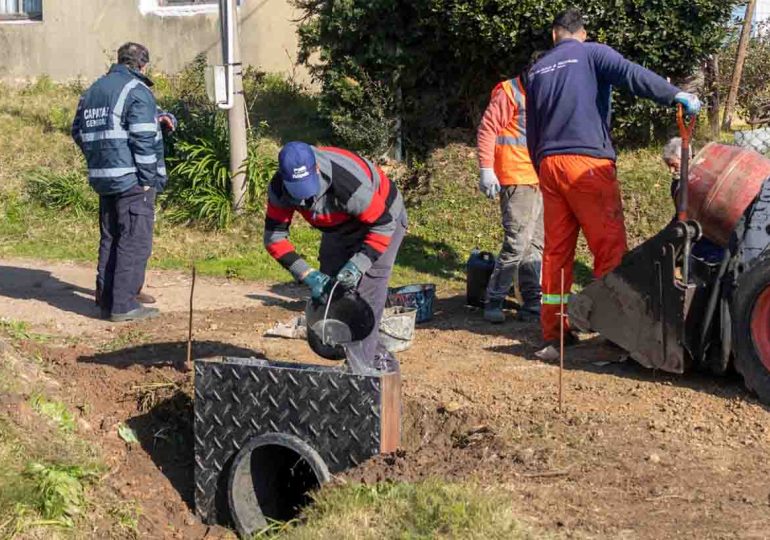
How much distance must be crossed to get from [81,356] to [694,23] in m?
6.69

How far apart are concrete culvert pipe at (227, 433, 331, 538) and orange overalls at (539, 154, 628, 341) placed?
2.08 meters

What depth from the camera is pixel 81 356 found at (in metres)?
7.65

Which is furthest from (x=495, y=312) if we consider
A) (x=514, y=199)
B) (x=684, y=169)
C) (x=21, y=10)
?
(x=21, y=10)

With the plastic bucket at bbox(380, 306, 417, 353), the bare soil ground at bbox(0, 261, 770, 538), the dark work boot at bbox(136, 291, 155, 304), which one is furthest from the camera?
the dark work boot at bbox(136, 291, 155, 304)

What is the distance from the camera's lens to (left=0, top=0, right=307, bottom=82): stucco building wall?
14.9 metres

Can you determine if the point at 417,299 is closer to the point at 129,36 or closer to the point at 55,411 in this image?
the point at 55,411

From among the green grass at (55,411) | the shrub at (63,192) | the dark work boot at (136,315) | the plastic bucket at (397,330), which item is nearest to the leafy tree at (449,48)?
the shrub at (63,192)

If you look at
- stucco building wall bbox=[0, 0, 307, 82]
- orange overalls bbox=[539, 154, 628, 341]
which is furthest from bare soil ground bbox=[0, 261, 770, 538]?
stucco building wall bbox=[0, 0, 307, 82]

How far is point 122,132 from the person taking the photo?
27.8 feet

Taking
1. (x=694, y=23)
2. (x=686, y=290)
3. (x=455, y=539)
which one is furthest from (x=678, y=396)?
(x=694, y=23)

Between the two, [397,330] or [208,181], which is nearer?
[397,330]

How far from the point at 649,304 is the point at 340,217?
1944mm

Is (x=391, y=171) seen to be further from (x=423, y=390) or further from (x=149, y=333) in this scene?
(x=423, y=390)

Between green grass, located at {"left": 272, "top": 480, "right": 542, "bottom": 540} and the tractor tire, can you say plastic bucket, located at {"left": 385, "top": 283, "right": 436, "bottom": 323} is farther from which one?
green grass, located at {"left": 272, "top": 480, "right": 542, "bottom": 540}
